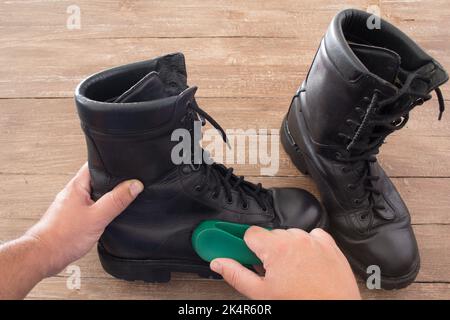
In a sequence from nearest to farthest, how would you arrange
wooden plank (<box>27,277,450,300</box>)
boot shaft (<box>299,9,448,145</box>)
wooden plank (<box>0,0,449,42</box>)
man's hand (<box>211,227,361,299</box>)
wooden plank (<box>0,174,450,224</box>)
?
man's hand (<box>211,227,361,299</box>), boot shaft (<box>299,9,448,145</box>), wooden plank (<box>27,277,450,300</box>), wooden plank (<box>0,174,450,224</box>), wooden plank (<box>0,0,449,42</box>)

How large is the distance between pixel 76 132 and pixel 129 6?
0.48 meters

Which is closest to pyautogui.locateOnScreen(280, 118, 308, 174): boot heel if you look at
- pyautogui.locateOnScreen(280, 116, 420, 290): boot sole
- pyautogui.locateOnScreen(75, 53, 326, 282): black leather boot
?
pyautogui.locateOnScreen(280, 116, 420, 290): boot sole

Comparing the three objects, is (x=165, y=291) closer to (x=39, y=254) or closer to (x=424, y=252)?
(x=39, y=254)

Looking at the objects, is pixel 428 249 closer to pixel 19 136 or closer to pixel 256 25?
pixel 256 25

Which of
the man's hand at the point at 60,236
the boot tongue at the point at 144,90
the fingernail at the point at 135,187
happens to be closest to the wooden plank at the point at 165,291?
the man's hand at the point at 60,236

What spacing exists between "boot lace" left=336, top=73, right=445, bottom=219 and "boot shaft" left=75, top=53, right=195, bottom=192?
30cm

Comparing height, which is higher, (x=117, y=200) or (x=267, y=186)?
(x=117, y=200)

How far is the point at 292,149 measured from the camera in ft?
3.05

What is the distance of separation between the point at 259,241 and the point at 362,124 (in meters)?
0.26

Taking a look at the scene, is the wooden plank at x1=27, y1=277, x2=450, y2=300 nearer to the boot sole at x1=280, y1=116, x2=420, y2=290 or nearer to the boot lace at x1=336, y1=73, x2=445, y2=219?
the boot sole at x1=280, y1=116, x2=420, y2=290

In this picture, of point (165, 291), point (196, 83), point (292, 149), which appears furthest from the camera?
point (196, 83)

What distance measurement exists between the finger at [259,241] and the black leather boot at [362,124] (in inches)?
8.8

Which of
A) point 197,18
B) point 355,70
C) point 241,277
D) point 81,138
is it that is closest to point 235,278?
point 241,277

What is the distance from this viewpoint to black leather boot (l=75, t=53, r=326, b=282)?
0.58 metres
